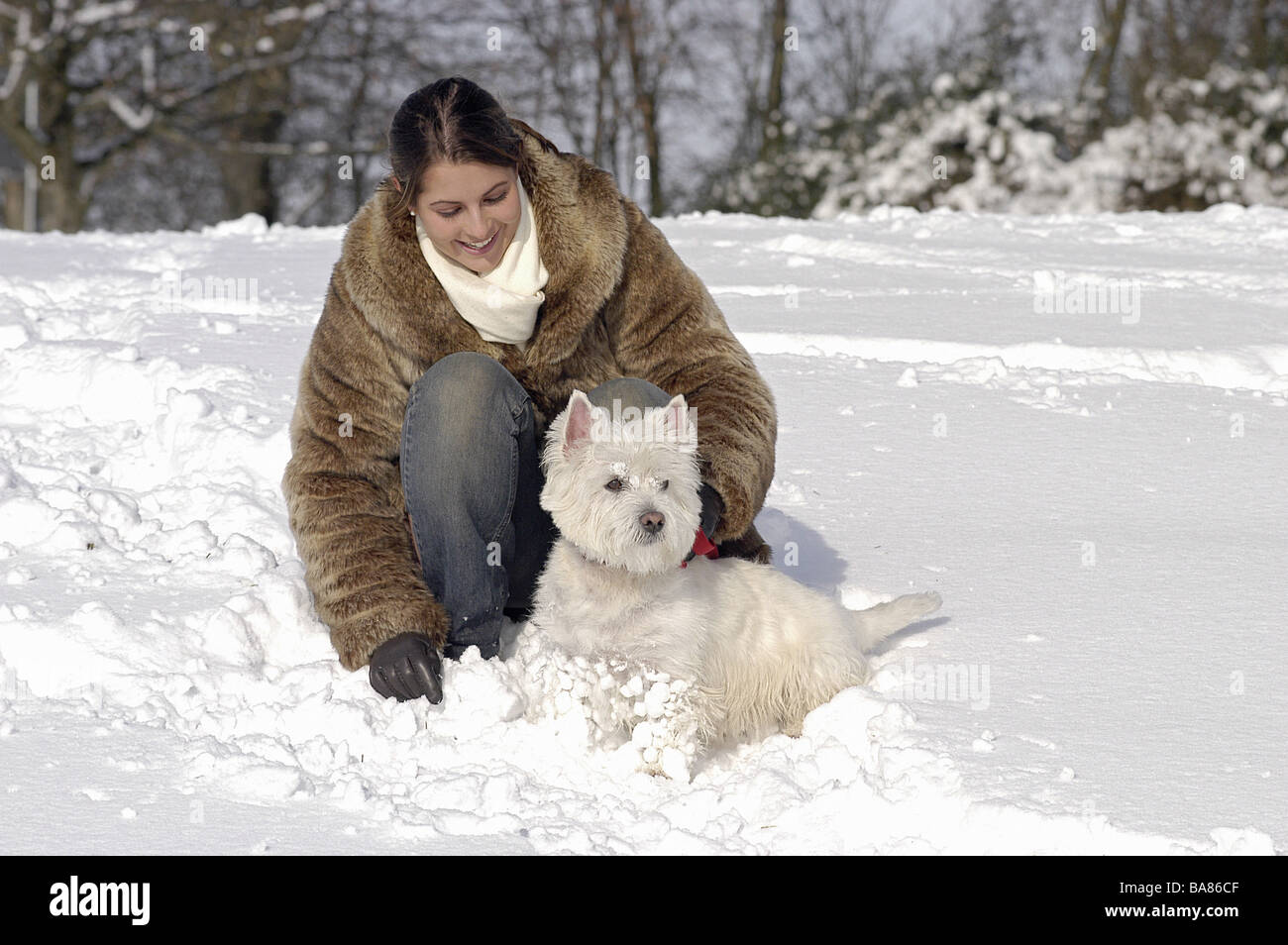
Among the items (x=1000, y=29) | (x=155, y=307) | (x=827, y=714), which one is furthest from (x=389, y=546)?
(x=1000, y=29)

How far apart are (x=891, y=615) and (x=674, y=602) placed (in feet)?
2.18

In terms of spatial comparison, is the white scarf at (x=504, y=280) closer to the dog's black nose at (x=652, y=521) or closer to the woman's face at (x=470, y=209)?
the woman's face at (x=470, y=209)

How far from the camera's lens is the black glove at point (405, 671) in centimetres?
336

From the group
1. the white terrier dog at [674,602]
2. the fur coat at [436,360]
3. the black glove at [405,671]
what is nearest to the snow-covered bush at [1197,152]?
the fur coat at [436,360]

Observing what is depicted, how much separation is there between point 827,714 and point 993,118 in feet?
40.0

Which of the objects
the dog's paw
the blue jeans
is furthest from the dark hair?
the dog's paw

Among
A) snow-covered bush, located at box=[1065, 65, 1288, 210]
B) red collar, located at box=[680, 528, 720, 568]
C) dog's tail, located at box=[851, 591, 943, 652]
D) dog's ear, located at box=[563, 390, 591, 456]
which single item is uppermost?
snow-covered bush, located at box=[1065, 65, 1288, 210]

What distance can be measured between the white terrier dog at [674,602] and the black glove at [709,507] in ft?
0.34

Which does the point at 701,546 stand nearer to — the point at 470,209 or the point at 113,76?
the point at 470,209

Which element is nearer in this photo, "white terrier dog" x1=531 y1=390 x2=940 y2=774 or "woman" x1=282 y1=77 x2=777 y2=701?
"white terrier dog" x1=531 y1=390 x2=940 y2=774

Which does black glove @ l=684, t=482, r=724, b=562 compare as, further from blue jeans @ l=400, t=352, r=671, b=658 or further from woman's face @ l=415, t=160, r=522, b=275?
woman's face @ l=415, t=160, r=522, b=275

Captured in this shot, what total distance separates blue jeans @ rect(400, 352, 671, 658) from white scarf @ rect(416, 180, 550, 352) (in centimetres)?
13

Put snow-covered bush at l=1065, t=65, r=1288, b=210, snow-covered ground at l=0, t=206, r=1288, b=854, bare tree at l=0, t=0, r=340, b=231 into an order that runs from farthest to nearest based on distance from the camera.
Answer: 1. bare tree at l=0, t=0, r=340, b=231
2. snow-covered bush at l=1065, t=65, r=1288, b=210
3. snow-covered ground at l=0, t=206, r=1288, b=854

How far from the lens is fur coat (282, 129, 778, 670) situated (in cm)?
347
